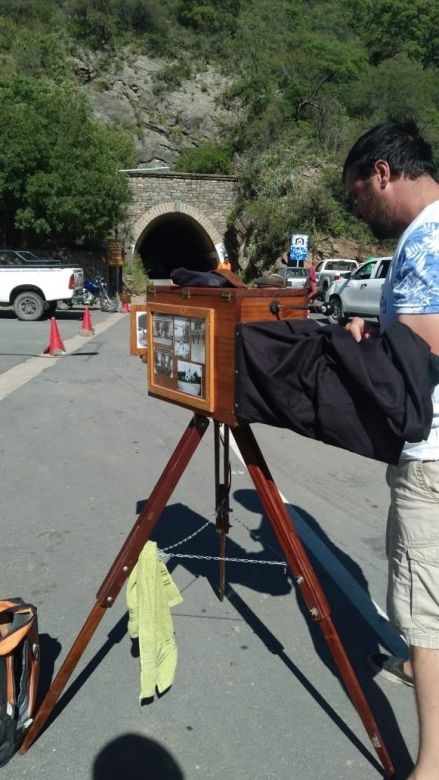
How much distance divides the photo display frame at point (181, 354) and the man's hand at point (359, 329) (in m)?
0.46

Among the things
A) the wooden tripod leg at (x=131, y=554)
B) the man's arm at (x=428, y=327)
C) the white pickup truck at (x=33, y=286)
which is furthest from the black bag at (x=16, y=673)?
the white pickup truck at (x=33, y=286)

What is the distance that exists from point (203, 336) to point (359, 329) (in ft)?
1.74

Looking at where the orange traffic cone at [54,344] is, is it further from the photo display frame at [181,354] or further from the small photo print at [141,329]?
the photo display frame at [181,354]

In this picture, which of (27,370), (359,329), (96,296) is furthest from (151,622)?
(96,296)

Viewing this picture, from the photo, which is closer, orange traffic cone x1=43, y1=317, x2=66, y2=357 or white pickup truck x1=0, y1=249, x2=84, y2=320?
orange traffic cone x1=43, y1=317, x2=66, y2=357

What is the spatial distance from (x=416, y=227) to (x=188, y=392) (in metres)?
0.92

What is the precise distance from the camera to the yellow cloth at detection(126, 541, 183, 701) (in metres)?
2.38

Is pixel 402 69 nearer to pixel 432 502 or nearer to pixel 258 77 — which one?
pixel 258 77

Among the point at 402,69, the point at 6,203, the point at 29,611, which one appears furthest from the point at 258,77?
the point at 29,611

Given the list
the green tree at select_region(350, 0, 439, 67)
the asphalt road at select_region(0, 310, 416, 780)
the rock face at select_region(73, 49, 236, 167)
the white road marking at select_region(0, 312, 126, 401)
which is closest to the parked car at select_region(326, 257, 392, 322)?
the white road marking at select_region(0, 312, 126, 401)

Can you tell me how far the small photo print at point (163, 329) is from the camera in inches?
89.2

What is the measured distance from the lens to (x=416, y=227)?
70.0 inches

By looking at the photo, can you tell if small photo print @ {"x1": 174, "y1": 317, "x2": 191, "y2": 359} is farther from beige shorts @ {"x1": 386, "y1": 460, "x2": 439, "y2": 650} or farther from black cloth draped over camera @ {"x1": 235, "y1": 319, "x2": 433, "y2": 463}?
beige shorts @ {"x1": 386, "y1": 460, "x2": 439, "y2": 650}

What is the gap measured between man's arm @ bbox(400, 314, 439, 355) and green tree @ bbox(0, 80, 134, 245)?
2607 centimetres
